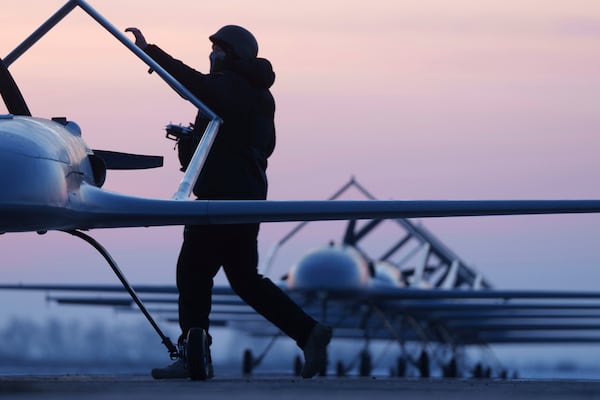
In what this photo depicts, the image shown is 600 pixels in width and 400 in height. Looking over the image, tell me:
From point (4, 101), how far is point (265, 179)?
191cm

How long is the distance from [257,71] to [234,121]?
380 millimetres

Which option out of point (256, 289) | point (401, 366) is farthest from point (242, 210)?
point (401, 366)

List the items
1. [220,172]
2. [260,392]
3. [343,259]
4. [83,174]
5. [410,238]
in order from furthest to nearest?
[410,238] < [343,259] < [220,172] < [83,174] < [260,392]

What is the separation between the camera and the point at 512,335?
153 ft

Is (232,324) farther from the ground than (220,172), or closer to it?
closer to it

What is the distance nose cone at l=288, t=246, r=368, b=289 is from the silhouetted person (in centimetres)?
2072

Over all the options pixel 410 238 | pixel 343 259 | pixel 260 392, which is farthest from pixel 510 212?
pixel 410 238

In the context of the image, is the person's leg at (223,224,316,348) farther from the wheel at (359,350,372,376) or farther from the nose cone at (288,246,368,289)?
the nose cone at (288,246,368,289)

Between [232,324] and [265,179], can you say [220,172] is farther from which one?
[232,324]

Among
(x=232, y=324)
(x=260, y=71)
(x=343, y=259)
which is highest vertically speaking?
(x=260, y=71)

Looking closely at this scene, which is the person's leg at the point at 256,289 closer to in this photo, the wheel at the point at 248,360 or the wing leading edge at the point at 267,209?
the wing leading edge at the point at 267,209

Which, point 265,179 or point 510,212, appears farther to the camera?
point 265,179

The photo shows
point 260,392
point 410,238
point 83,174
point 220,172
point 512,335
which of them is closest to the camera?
point 260,392

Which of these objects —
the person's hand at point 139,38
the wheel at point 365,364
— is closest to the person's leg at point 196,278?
the person's hand at point 139,38
